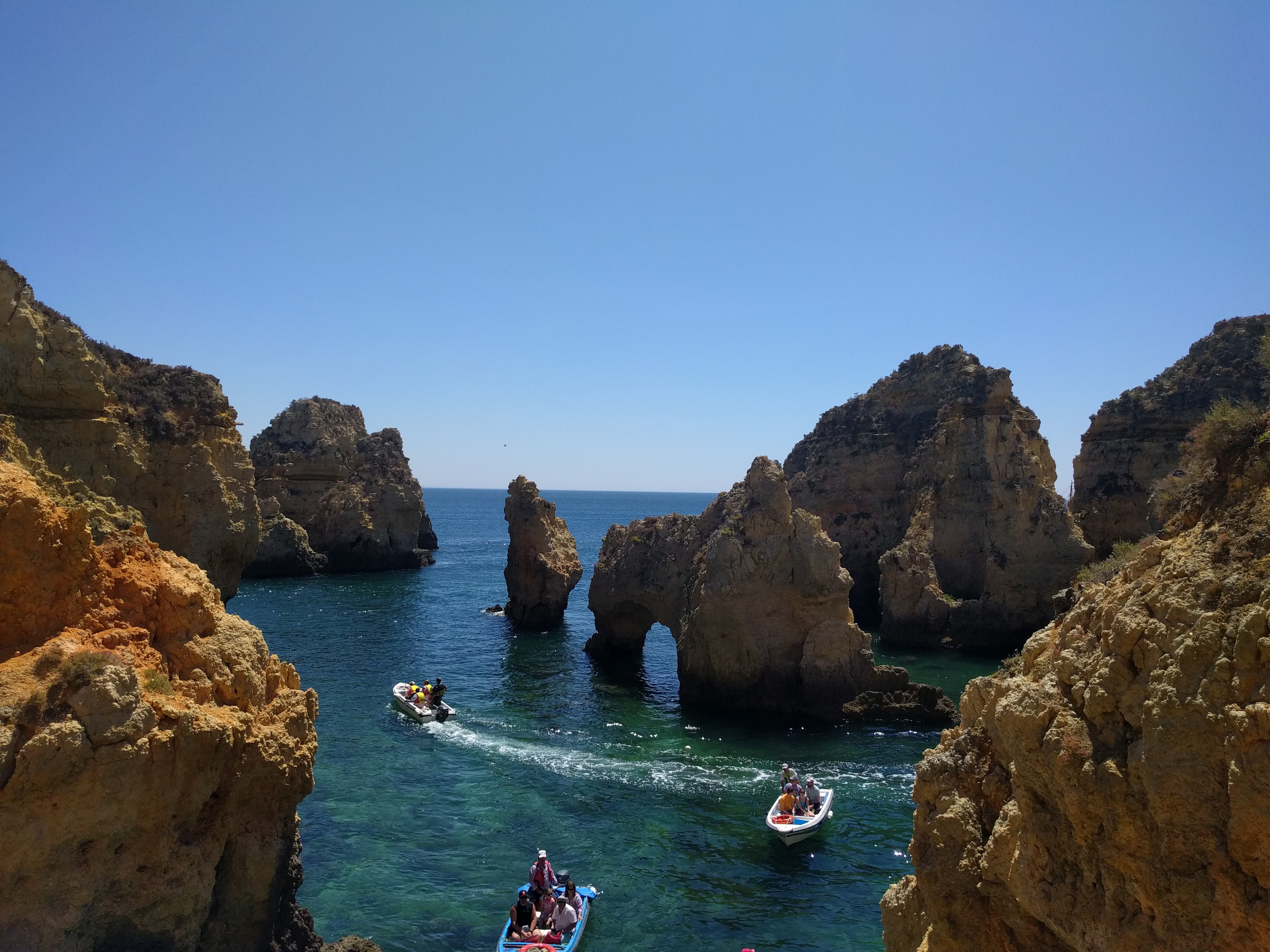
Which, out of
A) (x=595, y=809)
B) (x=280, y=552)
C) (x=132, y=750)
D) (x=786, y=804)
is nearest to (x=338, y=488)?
(x=280, y=552)

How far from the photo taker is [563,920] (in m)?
15.7

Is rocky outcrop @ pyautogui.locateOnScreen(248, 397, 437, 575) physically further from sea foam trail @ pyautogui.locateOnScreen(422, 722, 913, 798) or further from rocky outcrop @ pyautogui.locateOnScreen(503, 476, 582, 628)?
sea foam trail @ pyautogui.locateOnScreen(422, 722, 913, 798)

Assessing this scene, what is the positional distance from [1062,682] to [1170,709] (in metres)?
1.39

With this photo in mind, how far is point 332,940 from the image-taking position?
15.3 meters

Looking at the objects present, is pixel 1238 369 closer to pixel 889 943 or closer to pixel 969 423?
pixel 969 423

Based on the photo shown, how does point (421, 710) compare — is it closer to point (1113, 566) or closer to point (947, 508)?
point (1113, 566)

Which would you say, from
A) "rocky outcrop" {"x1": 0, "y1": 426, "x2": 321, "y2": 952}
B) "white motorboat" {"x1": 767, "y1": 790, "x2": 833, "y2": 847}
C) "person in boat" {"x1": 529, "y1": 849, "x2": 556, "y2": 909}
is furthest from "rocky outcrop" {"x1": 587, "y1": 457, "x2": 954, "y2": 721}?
"rocky outcrop" {"x1": 0, "y1": 426, "x2": 321, "y2": 952}

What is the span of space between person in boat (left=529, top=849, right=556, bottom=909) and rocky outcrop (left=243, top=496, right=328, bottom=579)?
178ft

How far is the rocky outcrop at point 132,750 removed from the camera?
30.2 feet

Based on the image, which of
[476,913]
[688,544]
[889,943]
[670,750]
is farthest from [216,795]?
[688,544]

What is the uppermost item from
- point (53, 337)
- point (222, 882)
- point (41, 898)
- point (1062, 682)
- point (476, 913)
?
point (53, 337)

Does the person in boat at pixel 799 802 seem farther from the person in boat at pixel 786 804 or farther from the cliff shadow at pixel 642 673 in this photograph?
the cliff shadow at pixel 642 673

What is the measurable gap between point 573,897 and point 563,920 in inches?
35.7

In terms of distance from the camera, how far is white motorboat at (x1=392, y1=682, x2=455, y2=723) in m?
29.5
